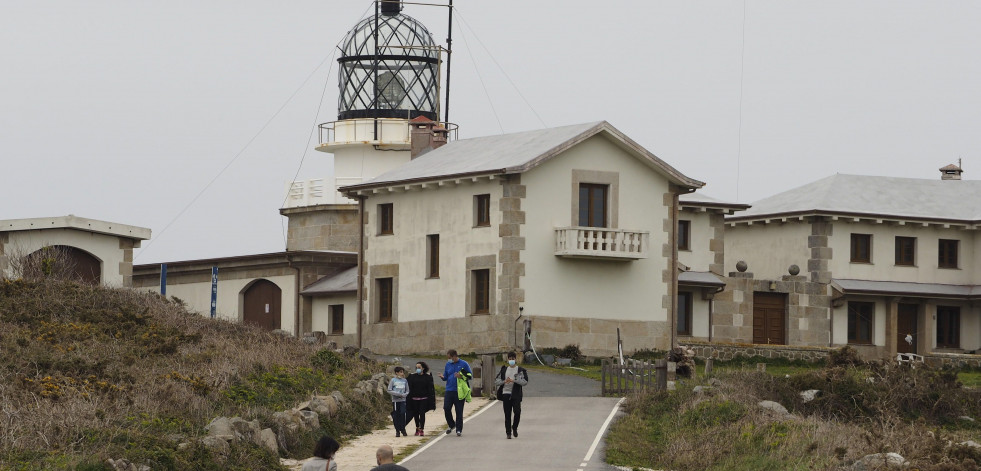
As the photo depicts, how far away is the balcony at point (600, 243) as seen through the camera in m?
46.9

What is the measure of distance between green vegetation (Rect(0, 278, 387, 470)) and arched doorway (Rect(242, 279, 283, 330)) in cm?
1319

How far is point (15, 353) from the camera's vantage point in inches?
1142

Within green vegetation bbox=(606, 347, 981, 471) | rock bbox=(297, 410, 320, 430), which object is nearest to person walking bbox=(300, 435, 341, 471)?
green vegetation bbox=(606, 347, 981, 471)

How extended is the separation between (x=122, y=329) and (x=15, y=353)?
18.9ft

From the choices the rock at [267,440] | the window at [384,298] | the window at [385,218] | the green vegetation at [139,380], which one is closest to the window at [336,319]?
the window at [384,298]

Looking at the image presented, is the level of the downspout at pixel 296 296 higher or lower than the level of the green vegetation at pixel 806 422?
higher

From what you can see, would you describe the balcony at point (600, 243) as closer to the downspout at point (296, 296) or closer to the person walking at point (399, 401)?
the downspout at point (296, 296)

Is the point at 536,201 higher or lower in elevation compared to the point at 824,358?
higher

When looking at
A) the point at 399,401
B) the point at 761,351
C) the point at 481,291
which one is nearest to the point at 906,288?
the point at 761,351

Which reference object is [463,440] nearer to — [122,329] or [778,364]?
[122,329]

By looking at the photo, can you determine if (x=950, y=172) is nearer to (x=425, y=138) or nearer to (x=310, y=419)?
(x=425, y=138)

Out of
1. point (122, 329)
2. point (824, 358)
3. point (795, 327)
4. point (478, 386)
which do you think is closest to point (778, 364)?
point (824, 358)

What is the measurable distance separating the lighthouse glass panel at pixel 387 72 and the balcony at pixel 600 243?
14.0 meters

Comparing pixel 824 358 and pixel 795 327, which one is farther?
pixel 795 327
